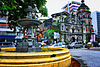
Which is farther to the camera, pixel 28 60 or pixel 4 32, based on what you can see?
pixel 4 32

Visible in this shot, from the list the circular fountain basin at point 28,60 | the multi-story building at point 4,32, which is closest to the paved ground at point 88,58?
the circular fountain basin at point 28,60

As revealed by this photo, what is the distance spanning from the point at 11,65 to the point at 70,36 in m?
44.6

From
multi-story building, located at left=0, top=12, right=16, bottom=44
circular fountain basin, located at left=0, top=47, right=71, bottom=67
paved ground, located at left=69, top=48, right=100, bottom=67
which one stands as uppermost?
multi-story building, located at left=0, top=12, right=16, bottom=44

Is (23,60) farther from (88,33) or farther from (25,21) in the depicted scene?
(88,33)

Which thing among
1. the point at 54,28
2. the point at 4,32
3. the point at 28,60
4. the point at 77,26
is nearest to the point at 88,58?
the point at 28,60

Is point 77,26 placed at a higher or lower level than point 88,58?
higher

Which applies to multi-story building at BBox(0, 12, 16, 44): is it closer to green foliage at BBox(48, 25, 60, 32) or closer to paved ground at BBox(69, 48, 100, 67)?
green foliage at BBox(48, 25, 60, 32)

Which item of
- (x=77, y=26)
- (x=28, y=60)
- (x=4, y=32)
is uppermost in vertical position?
(x=77, y=26)

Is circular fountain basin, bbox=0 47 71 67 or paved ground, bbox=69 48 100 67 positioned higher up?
circular fountain basin, bbox=0 47 71 67

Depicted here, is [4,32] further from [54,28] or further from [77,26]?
[77,26]

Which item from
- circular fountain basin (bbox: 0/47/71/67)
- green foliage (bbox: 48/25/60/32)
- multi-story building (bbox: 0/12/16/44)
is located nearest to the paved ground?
circular fountain basin (bbox: 0/47/71/67)

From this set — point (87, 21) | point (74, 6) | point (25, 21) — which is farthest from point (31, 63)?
point (74, 6)

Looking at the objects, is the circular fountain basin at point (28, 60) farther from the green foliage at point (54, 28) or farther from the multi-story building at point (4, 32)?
the green foliage at point (54, 28)

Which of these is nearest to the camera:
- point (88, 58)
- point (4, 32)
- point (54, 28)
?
point (88, 58)
